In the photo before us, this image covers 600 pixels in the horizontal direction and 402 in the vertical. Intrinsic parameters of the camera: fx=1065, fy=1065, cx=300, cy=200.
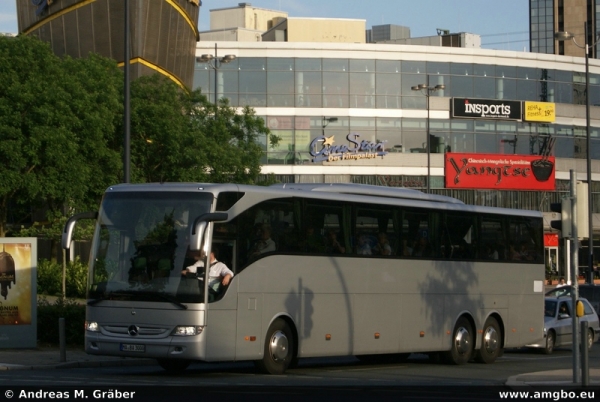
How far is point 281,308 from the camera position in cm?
1814

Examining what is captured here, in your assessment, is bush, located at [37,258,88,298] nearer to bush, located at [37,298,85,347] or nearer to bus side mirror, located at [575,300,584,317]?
bush, located at [37,298,85,347]

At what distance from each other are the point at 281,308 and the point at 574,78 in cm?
6171

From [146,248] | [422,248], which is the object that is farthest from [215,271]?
[422,248]

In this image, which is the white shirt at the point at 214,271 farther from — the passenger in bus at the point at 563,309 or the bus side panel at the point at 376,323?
the passenger in bus at the point at 563,309

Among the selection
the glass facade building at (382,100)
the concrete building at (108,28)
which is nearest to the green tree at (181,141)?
the concrete building at (108,28)

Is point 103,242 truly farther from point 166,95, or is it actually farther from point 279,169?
point 279,169

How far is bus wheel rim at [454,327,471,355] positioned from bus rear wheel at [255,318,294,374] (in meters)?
5.60

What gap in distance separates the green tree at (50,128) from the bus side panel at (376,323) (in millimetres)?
18881

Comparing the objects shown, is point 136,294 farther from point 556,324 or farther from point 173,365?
point 556,324

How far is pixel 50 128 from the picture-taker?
36.5 metres

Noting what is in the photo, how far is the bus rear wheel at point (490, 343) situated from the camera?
23.7 m

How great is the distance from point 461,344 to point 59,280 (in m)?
19.3

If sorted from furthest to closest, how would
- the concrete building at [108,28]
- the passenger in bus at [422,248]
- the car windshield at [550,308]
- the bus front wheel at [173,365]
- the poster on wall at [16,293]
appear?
the concrete building at [108,28] → the car windshield at [550,308] → the poster on wall at [16,293] → the passenger in bus at [422,248] → the bus front wheel at [173,365]

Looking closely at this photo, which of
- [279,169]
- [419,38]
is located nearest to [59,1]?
[279,169]
